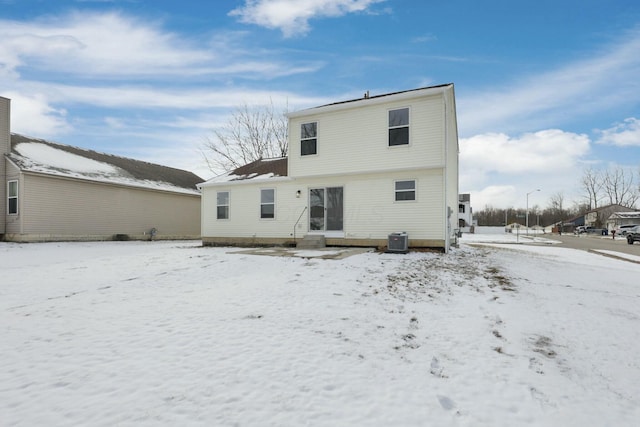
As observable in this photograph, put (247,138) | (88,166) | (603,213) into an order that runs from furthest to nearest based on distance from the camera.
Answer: (603,213) < (247,138) < (88,166)

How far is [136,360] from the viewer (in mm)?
3043

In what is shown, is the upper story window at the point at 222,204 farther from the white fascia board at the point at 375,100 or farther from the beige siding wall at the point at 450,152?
the beige siding wall at the point at 450,152

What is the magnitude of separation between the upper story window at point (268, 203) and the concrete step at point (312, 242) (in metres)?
2.13

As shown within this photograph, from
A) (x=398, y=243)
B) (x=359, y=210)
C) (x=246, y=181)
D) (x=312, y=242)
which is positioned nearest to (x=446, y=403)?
(x=398, y=243)

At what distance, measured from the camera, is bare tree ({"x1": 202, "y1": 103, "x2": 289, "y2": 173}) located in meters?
28.4

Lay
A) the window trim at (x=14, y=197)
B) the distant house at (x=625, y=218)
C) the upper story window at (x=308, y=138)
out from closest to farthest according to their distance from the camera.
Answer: the upper story window at (x=308, y=138), the window trim at (x=14, y=197), the distant house at (x=625, y=218)

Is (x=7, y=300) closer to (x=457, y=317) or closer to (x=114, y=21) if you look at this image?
(x=457, y=317)

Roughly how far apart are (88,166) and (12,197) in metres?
3.92

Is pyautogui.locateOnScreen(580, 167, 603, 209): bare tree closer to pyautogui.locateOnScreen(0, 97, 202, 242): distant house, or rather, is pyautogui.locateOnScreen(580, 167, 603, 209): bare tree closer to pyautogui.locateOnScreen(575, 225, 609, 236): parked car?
pyautogui.locateOnScreen(575, 225, 609, 236): parked car

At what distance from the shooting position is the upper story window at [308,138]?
12648 mm

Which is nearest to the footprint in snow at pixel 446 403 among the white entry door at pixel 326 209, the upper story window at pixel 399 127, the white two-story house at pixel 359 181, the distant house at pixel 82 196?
the white two-story house at pixel 359 181

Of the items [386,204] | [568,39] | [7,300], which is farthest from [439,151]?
[7,300]

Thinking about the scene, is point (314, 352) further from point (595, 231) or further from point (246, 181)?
point (595, 231)

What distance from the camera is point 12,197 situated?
612 inches
